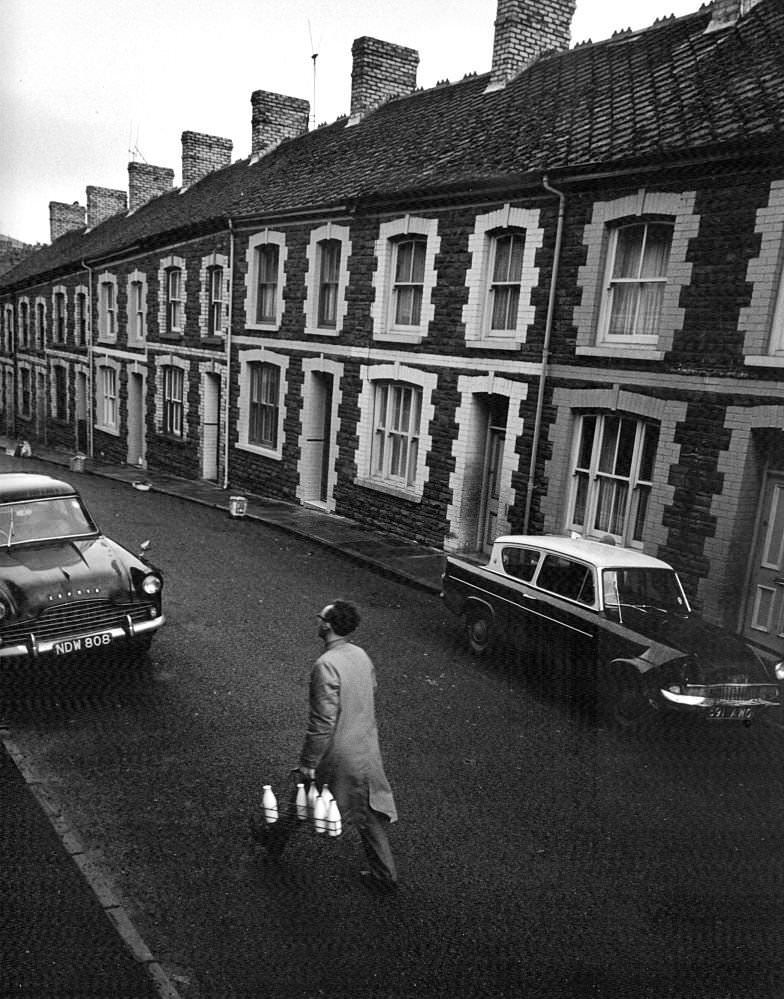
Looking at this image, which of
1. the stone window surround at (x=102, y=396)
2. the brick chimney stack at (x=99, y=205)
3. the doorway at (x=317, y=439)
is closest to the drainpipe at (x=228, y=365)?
the doorway at (x=317, y=439)

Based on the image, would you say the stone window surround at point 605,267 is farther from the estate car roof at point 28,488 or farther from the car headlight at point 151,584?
the estate car roof at point 28,488

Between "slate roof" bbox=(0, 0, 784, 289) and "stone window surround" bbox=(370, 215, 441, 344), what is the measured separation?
72 cm

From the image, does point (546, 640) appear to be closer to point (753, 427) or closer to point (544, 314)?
point (753, 427)

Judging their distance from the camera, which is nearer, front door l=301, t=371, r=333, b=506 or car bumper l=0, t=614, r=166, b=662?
car bumper l=0, t=614, r=166, b=662

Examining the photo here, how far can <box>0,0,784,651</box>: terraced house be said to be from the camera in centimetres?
1124

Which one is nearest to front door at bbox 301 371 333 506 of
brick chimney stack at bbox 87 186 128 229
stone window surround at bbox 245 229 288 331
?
stone window surround at bbox 245 229 288 331

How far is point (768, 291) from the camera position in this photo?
10680 mm

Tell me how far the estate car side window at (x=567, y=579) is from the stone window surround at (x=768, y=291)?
13.1 ft

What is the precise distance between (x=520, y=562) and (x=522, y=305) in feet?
19.2

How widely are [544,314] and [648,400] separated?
8.66 feet

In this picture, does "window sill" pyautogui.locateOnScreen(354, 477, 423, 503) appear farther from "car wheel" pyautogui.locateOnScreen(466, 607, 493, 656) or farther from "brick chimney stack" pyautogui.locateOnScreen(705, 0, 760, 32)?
"brick chimney stack" pyautogui.locateOnScreen(705, 0, 760, 32)

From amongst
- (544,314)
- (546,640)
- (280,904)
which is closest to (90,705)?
(280,904)

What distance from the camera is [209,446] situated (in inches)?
955

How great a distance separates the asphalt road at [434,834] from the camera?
4.82m
